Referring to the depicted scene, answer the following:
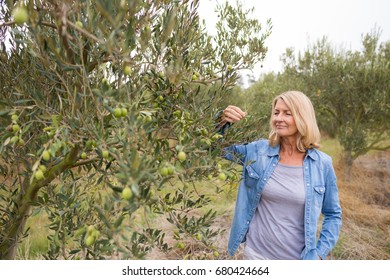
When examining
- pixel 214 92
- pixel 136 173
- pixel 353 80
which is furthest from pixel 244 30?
pixel 353 80

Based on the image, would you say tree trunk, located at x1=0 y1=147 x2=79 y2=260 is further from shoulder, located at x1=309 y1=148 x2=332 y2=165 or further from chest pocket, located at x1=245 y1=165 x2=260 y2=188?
shoulder, located at x1=309 y1=148 x2=332 y2=165

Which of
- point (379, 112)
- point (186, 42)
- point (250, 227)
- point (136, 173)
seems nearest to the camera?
point (136, 173)

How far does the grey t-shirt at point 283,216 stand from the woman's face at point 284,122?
1.16 ft

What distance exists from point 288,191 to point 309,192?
0.65 ft

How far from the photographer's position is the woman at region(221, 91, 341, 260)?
2969mm

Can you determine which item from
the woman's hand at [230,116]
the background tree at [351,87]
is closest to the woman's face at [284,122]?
the woman's hand at [230,116]

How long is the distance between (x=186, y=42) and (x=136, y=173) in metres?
1.20

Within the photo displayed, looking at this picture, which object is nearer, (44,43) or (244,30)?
(44,43)

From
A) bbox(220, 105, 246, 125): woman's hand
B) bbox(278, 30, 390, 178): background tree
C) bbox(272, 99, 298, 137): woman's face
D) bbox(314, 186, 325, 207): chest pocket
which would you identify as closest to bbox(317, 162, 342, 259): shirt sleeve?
bbox(314, 186, 325, 207): chest pocket

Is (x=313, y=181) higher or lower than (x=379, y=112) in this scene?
lower

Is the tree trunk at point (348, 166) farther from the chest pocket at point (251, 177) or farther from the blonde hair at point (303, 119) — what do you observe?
the chest pocket at point (251, 177)

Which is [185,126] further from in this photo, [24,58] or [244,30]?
[244,30]

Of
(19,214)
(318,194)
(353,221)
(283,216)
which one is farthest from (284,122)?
(353,221)

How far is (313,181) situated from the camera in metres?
3.00
